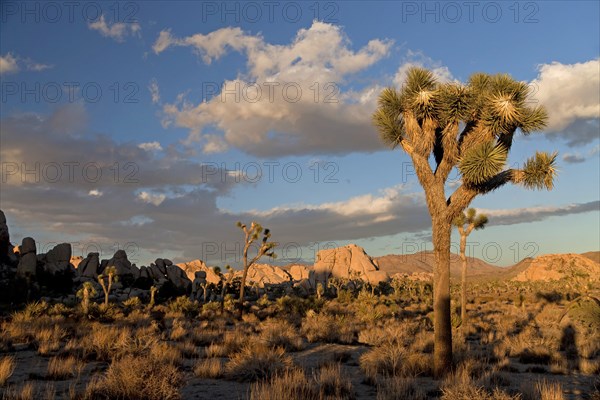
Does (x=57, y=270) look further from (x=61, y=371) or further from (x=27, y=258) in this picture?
(x=61, y=371)

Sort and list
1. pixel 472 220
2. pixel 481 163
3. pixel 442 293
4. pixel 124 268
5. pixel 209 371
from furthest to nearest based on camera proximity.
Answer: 1. pixel 124 268
2. pixel 472 220
3. pixel 442 293
4. pixel 481 163
5. pixel 209 371

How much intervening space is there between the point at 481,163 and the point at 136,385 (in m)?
8.36

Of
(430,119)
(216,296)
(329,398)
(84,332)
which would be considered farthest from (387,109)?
(216,296)

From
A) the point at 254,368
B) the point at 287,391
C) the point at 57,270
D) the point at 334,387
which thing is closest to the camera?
the point at 287,391

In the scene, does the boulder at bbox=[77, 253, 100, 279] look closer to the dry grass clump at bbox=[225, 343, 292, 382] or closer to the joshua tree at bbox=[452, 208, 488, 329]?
the joshua tree at bbox=[452, 208, 488, 329]

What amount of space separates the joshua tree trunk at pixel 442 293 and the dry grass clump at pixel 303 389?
2.86m

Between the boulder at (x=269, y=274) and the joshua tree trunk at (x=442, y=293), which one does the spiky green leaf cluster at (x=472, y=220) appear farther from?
the boulder at (x=269, y=274)

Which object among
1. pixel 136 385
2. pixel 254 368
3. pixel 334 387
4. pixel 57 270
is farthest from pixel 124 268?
pixel 334 387

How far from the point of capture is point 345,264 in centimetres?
9962

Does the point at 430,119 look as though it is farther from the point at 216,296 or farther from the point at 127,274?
the point at 127,274

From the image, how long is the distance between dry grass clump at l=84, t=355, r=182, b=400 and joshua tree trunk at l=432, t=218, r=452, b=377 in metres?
6.13

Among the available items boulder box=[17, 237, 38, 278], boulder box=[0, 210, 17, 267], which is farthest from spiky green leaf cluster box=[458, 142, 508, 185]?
boulder box=[0, 210, 17, 267]

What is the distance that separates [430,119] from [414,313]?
2181 centimetres

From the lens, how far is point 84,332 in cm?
1672
